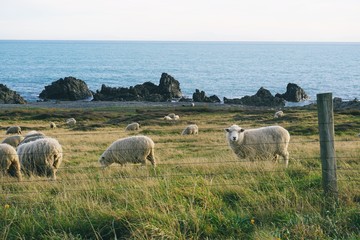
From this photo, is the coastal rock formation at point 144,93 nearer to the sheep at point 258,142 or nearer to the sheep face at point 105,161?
the sheep face at point 105,161

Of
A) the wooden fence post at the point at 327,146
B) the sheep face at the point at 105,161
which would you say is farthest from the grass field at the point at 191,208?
the sheep face at the point at 105,161

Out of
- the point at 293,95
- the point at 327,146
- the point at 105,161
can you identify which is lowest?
the point at 293,95

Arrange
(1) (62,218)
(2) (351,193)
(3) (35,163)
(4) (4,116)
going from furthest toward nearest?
(4) (4,116), (3) (35,163), (2) (351,193), (1) (62,218)

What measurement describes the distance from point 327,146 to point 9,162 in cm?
865

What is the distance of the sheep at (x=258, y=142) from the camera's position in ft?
43.2

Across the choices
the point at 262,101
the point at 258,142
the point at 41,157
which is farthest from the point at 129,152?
the point at 262,101

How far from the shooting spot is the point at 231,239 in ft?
16.6

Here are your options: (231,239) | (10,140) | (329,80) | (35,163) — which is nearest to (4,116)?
(10,140)

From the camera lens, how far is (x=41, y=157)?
1245 cm

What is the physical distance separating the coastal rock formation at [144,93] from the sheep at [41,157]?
68300mm

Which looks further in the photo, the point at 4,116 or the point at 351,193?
the point at 4,116

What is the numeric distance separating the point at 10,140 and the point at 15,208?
15.4 meters

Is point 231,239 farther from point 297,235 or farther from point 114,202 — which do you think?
point 114,202

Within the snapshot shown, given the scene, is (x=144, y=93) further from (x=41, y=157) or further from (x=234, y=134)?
(x=41, y=157)
